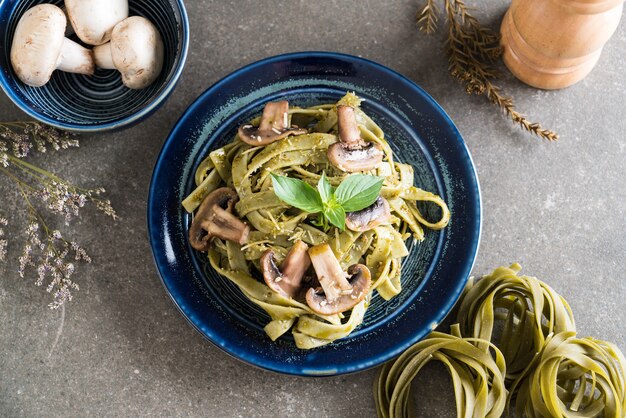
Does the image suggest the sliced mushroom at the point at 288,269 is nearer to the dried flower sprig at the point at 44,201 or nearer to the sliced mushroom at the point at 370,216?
the sliced mushroom at the point at 370,216

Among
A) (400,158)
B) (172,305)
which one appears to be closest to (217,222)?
(172,305)

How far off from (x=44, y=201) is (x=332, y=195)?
1.60 meters

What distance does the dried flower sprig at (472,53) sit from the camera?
128 inches

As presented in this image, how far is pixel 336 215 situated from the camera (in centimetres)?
266

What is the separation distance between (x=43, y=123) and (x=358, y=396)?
210 centimetres

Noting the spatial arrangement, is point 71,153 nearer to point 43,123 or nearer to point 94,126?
point 43,123

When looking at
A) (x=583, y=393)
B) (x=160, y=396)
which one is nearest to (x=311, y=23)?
(x=160, y=396)

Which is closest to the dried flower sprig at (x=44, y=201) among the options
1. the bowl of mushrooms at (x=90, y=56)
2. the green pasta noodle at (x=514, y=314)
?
the bowl of mushrooms at (x=90, y=56)

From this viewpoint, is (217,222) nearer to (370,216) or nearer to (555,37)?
(370,216)

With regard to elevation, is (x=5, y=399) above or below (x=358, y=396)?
below

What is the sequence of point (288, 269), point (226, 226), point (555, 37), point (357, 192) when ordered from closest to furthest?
point (357, 192) → point (288, 269) → point (226, 226) → point (555, 37)

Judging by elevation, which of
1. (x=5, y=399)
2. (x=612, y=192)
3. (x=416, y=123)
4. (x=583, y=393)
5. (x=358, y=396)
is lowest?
(x=5, y=399)

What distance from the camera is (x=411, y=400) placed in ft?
10.6

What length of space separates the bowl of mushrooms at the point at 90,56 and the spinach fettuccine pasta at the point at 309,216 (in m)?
0.48
